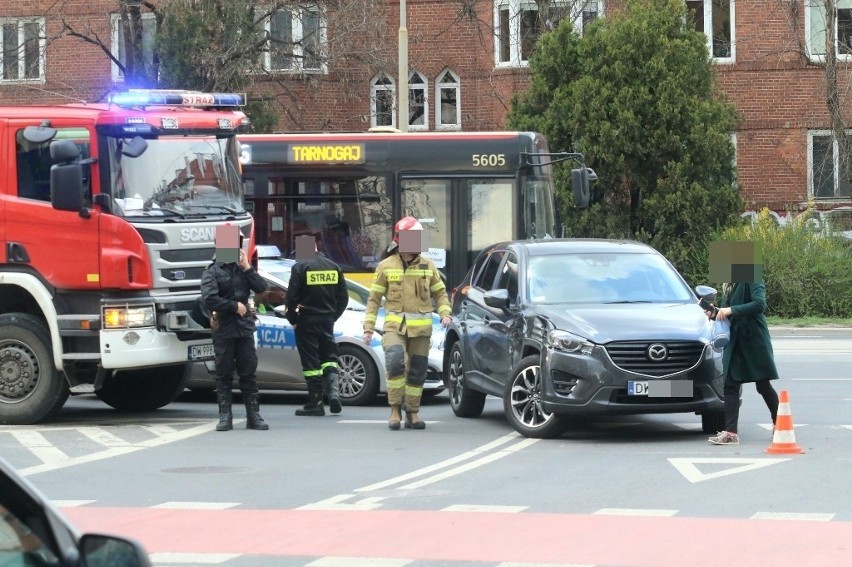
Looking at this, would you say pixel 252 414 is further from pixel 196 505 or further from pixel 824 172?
pixel 824 172

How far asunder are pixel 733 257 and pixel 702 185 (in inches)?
712

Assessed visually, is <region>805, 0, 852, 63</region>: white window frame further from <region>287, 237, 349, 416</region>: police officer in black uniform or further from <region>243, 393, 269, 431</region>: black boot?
<region>243, 393, 269, 431</region>: black boot

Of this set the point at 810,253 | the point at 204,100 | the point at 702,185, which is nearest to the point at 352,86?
the point at 702,185

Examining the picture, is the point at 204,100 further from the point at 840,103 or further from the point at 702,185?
the point at 840,103

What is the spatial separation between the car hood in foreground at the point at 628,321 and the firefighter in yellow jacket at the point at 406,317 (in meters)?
1.09

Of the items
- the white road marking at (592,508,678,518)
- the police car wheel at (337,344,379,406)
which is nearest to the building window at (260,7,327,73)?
the police car wheel at (337,344,379,406)

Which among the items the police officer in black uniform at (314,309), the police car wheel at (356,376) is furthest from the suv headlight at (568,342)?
the police car wheel at (356,376)

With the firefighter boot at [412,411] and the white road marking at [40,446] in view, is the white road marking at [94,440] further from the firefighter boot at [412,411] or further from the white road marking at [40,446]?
the firefighter boot at [412,411]

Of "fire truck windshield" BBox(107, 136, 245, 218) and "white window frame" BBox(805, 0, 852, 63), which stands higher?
"white window frame" BBox(805, 0, 852, 63)

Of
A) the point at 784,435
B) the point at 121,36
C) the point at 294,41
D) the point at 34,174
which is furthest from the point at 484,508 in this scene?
the point at 121,36

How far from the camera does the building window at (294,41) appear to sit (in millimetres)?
32906

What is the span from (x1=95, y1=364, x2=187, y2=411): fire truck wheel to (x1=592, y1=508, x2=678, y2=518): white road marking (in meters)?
7.40

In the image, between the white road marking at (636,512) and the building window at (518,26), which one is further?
the building window at (518,26)

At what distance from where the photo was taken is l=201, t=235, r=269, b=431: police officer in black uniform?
13.8 m
